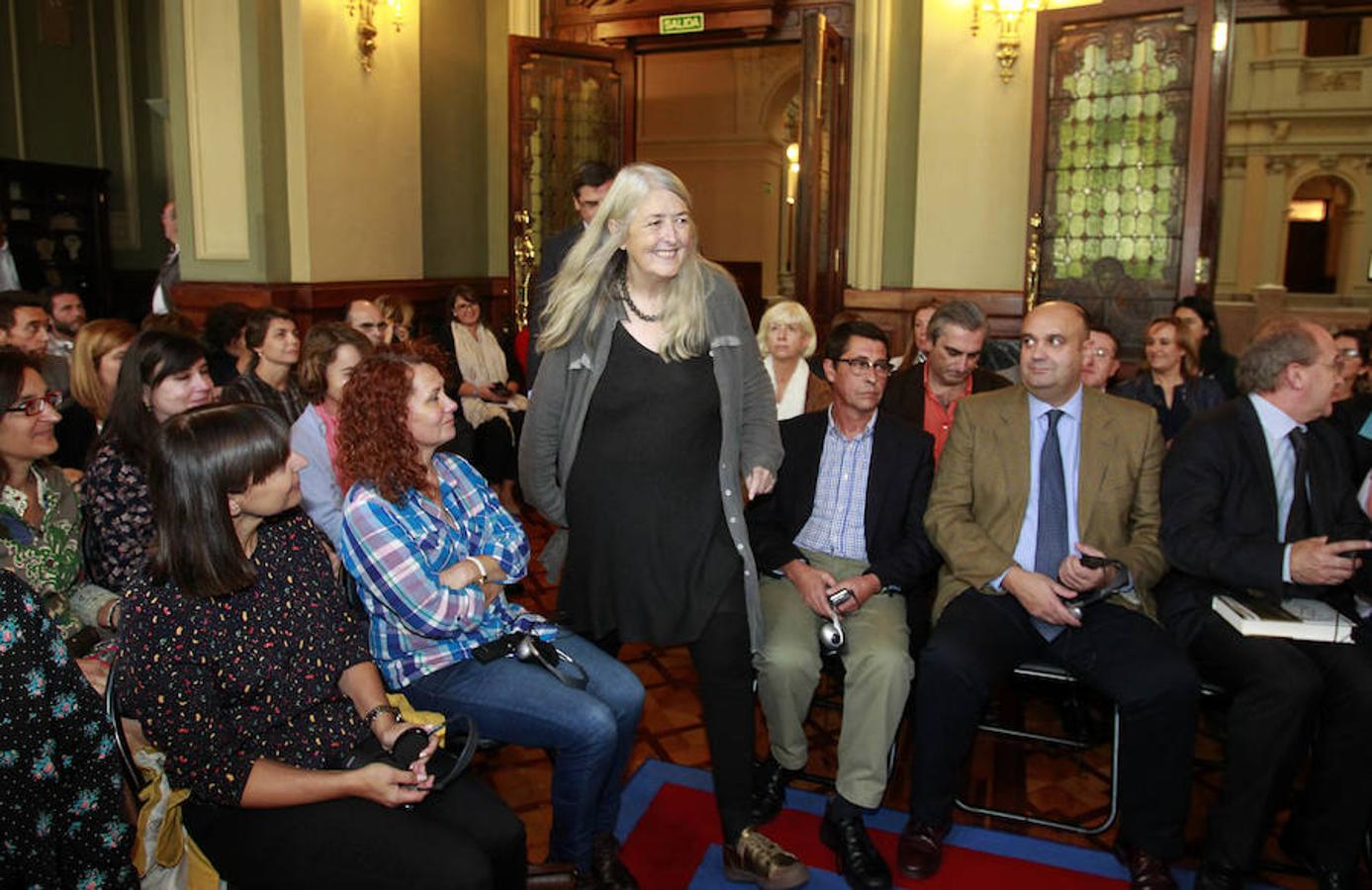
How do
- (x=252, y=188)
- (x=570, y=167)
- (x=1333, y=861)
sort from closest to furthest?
(x=1333, y=861)
(x=252, y=188)
(x=570, y=167)

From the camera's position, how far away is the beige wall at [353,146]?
5.91 meters

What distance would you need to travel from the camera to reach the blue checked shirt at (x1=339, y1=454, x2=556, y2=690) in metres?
2.06

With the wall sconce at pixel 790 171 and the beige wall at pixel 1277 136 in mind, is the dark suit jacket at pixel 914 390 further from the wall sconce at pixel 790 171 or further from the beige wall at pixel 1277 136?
the beige wall at pixel 1277 136

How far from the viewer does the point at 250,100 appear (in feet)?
18.8

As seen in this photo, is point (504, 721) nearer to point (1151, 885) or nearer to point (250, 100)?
point (1151, 885)

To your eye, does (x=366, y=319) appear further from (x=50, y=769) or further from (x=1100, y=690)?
(x=1100, y=690)

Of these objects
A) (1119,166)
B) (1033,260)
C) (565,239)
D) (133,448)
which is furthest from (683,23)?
(133,448)

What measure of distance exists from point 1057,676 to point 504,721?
1401 millimetres

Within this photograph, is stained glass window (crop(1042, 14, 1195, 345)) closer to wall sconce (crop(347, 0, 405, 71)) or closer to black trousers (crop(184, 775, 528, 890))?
wall sconce (crop(347, 0, 405, 71))

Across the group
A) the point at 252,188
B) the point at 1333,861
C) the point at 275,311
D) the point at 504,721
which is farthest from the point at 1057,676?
the point at 252,188

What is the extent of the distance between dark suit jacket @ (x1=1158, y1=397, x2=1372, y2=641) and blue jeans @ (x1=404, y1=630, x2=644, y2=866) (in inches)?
56.6

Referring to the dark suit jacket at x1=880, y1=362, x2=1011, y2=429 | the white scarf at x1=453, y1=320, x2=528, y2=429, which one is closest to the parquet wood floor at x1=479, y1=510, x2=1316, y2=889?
the dark suit jacket at x1=880, y1=362, x2=1011, y2=429

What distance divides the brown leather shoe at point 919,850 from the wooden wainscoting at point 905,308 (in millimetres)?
4308

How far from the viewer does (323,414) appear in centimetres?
302
